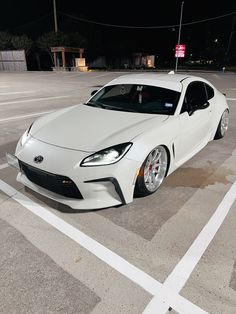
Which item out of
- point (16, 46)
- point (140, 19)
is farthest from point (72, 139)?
point (140, 19)

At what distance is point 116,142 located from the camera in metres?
2.82

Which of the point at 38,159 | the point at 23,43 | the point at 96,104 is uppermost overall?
the point at 23,43

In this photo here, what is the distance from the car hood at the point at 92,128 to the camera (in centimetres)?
288

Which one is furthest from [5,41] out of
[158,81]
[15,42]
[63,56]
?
[158,81]

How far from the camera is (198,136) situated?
4.05 meters

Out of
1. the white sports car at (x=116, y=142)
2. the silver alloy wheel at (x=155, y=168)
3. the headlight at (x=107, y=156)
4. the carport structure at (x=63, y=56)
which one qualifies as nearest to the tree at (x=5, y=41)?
the carport structure at (x=63, y=56)

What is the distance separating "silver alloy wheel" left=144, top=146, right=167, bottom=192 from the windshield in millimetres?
641

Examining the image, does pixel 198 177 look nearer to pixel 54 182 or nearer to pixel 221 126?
pixel 221 126

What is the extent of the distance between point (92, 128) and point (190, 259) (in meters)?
1.80

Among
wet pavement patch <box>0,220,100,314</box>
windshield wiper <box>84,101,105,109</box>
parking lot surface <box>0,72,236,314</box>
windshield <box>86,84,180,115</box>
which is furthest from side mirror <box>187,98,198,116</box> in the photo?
wet pavement patch <box>0,220,100,314</box>

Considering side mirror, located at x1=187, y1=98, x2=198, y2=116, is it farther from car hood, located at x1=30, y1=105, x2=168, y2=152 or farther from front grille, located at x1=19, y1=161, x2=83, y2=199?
front grille, located at x1=19, y1=161, x2=83, y2=199

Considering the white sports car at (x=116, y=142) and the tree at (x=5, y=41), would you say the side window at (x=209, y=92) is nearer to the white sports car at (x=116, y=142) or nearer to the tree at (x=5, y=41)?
the white sports car at (x=116, y=142)

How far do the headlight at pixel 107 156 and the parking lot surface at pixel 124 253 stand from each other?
0.63 meters

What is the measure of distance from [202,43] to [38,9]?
34352mm
